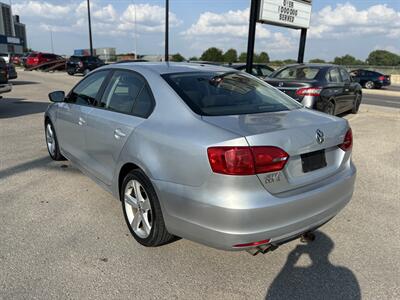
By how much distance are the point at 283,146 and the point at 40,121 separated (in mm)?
7746

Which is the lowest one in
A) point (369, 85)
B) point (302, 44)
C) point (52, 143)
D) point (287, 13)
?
point (369, 85)

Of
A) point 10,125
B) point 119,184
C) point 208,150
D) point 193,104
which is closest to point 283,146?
point 208,150

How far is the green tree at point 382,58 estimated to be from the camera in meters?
73.2

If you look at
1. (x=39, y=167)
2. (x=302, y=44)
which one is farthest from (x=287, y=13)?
(x=39, y=167)

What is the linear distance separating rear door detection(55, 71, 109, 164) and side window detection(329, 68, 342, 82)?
20.4 feet

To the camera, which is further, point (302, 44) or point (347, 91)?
point (302, 44)

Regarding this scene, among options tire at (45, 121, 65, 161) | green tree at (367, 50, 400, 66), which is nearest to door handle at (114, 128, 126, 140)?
tire at (45, 121, 65, 161)

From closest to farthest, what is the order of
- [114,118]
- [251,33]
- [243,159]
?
[243,159]
[114,118]
[251,33]

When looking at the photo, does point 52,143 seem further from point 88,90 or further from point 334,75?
point 334,75

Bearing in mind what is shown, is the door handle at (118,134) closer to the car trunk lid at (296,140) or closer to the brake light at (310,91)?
the car trunk lid at (296,140)

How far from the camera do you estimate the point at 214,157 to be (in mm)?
2236

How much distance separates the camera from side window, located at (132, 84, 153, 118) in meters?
2.92

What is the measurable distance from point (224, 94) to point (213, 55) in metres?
57.8

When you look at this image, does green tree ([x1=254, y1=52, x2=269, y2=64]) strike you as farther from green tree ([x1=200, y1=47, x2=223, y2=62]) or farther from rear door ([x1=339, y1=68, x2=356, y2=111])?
rear door ([x1=339, y1=68, x2=356, y2=111])
